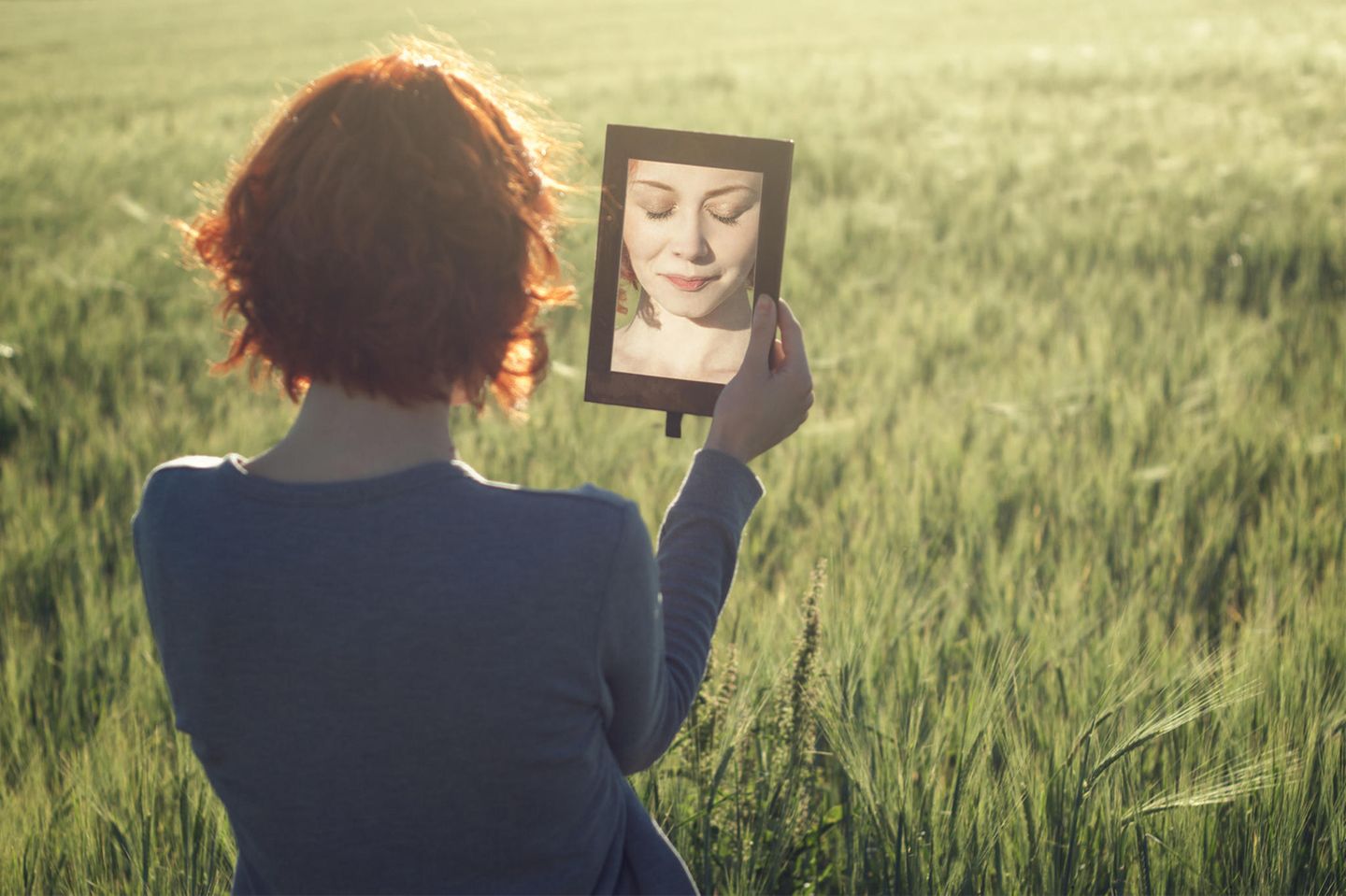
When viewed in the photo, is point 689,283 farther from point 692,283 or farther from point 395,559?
point 395,559

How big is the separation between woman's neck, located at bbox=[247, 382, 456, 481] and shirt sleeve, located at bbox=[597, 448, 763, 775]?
0.19 m

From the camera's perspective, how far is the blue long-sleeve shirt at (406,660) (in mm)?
879

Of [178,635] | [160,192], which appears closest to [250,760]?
[178,635]

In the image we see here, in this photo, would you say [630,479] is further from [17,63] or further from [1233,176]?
[17,63]

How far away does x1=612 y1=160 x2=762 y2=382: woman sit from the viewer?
1.28 metres

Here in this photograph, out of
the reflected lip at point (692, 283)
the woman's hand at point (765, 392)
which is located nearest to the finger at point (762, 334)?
the woman's hand at point (765, 392)

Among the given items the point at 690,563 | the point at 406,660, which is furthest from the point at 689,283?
the point at 406,660

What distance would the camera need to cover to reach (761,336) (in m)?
1.22

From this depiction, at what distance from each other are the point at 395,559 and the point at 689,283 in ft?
1.87

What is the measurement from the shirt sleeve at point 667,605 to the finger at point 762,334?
0.43 feet

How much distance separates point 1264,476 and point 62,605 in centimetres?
280

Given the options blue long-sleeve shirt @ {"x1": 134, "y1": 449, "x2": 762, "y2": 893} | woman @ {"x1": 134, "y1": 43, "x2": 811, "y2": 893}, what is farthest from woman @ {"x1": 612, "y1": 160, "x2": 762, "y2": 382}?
blue long-sleeve shirt @ {"x1": 134, "y1": 449, "x2": 762, "y2": 893}

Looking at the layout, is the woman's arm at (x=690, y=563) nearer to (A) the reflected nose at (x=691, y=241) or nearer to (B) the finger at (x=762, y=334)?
(B) the finger at (x=762, y=334)

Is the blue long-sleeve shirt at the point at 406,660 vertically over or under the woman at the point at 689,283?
under
